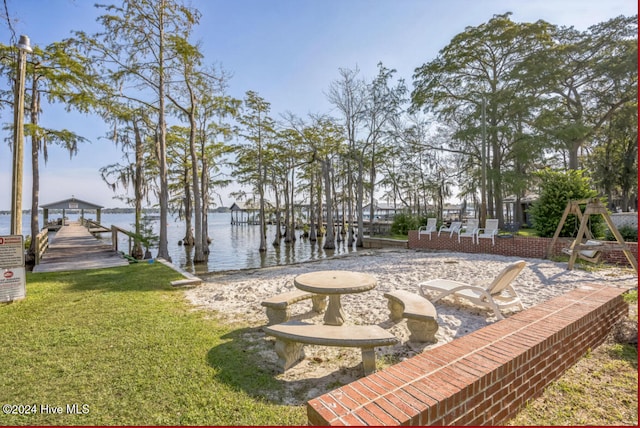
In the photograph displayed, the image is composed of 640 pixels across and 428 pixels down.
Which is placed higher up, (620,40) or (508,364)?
(620,40)

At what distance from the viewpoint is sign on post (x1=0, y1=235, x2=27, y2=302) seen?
197 inches

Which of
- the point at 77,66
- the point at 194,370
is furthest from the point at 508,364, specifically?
the point at 77,66

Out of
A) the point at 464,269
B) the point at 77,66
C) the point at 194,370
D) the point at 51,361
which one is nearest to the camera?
the point at 194,370

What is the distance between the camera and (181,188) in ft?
79.1

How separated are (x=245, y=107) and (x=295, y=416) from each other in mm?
19388

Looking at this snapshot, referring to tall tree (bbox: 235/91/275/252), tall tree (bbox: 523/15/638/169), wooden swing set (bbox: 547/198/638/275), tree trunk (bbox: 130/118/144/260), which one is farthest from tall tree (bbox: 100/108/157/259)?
tall tree (bbox: 523/15/638/169)

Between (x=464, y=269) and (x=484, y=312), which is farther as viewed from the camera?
(x=464, y=269)

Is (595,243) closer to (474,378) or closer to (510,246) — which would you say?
(510,246)

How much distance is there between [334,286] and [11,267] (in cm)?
589

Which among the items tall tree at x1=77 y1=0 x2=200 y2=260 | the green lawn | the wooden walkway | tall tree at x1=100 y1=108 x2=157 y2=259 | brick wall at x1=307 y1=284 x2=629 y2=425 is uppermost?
tall tree at x1=77 y1=0 x2=200 y2=260

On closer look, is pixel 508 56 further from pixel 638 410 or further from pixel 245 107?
pixel 638 410

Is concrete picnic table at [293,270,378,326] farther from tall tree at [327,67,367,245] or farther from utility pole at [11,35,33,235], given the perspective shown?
tall tree at [327,67,367,245]

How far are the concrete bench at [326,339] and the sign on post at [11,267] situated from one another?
537 centimetres

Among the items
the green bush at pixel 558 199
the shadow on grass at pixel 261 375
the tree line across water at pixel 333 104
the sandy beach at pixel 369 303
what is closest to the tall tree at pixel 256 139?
the tree line across water at pixel 333 104
